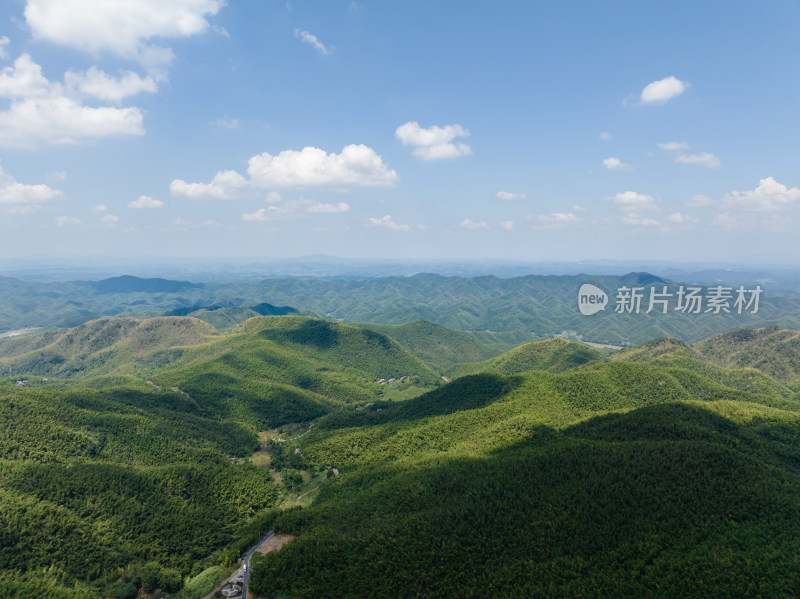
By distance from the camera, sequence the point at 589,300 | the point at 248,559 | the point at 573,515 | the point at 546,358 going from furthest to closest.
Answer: the point at 546,358
the point at 589,300
the point at 248,559
the point at 573,515

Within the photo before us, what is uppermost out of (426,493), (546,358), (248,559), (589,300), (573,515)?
(589,300)

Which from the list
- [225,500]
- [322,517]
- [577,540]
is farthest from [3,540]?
[577,540]

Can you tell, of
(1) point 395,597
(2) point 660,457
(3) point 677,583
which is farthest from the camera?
(2) point 660,457

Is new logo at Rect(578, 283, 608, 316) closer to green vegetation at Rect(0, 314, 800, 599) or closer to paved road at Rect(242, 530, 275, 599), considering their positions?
green vegetation at Rect(0, 314, 800, 599)

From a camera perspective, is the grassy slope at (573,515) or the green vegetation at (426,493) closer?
the grassy slope at (573,515)

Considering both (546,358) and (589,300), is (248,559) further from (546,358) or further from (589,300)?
(546,358)

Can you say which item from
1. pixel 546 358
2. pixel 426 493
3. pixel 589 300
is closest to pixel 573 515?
pixel 426 493

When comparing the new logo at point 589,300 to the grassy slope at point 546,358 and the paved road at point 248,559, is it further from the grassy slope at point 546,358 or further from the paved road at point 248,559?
the paved road at point 248,559

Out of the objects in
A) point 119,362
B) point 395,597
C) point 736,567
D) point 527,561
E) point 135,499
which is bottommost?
point 119,362

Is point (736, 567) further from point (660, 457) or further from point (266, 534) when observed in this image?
point (266, 534)

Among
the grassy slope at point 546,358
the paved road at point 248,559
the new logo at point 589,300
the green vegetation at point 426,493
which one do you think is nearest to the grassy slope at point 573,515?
the green vegetation at point 426,493

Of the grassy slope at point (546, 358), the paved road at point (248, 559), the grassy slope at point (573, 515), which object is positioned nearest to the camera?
the grassy slope at point (573, 515)
